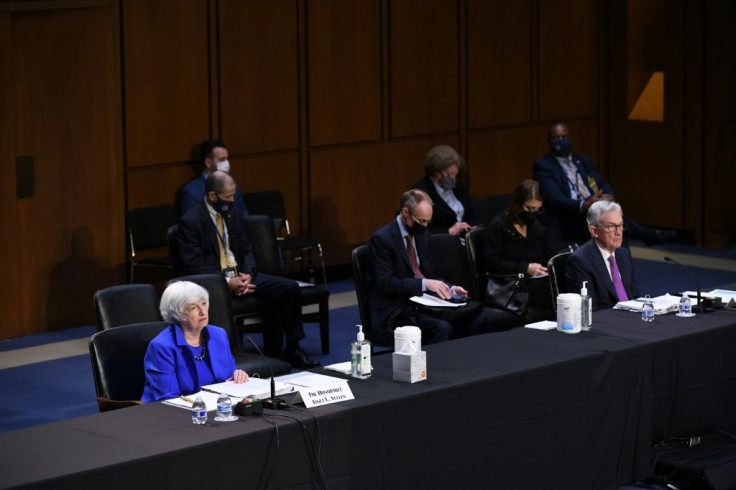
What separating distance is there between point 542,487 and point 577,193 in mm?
5421

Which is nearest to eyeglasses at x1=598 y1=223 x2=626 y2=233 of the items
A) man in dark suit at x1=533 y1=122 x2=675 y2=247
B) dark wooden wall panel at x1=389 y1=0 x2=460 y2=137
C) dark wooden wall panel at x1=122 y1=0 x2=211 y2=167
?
man in dark suit at x1=533 y1=122 x2=675 y2=247

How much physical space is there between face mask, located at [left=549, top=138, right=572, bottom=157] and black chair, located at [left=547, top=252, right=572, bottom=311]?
342 cm

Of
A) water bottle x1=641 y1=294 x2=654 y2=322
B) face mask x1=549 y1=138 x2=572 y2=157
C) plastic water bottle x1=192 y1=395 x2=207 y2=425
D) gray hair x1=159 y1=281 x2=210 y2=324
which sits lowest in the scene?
plastic water bottle x1=192 y1=395 x2=207 y2=425

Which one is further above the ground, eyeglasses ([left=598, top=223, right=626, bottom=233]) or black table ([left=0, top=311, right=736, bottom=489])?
eyeglasses ([left=598, top=223, right=626, bottom=233])

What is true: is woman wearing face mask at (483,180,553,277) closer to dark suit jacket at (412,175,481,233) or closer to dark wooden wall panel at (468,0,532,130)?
dark suit jacket at (412,175,481,233)

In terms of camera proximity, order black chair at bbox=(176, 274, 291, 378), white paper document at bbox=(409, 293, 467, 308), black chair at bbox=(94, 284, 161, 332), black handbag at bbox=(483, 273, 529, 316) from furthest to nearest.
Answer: black handbag at bbox=(483, 273, 529, 316), white paper document at bbox=(409, 293, 467, 308), black chair at bbox=(176, 274, 291, 378), black chair at bbox=(94, 284, 161, 332)

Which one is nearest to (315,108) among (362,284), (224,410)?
(362,284)

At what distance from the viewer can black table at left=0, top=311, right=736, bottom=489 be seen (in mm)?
4594

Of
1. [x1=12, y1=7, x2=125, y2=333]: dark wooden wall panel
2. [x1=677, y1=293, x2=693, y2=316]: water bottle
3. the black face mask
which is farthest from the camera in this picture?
[x1=12, y1=7, x2=125, y2=333]: dark wooden wall panel

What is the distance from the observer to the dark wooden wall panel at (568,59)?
12.6 meters

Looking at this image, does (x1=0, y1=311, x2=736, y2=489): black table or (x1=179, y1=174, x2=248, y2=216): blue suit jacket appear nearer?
(x1=0, y1=311, x2=736, y2=489): black table

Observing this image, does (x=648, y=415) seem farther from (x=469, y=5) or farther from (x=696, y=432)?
(x=469, y=5)

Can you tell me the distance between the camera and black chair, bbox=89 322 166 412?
5922 mm

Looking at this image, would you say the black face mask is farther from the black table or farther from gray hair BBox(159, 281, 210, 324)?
gray hair BBox(159, 281, 210, 324)
